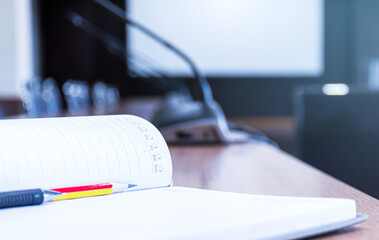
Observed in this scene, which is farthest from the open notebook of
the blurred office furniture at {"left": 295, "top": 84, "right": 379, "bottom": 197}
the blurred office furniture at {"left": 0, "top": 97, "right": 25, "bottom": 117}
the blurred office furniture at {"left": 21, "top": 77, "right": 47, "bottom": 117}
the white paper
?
the blurred office furniture at {"left": 0, "top": 97, "right": 25, "bottom": 117}

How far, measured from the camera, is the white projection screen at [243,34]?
634 centimetres

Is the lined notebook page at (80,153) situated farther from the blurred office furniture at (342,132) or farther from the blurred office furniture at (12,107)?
the blurred office furniture at (12,107)

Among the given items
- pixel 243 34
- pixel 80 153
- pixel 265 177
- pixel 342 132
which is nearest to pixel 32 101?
pixel 342 132

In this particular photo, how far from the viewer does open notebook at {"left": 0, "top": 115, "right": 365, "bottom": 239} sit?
1.06 feet

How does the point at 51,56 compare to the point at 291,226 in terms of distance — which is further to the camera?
the point at 51,56

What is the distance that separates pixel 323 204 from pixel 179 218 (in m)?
0.10

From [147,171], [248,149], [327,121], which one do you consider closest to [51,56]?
[327,121]

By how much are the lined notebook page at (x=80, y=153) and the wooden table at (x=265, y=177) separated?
0.12 metres

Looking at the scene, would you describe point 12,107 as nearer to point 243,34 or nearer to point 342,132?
point 342,132

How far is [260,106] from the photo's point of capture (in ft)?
21.2

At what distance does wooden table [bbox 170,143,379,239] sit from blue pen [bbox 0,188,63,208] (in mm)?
208

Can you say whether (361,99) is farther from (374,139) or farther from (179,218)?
(179,218)

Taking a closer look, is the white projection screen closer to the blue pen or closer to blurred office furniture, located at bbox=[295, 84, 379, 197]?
blurred office furniture, located at bbox=[295, 84, 379, 197]

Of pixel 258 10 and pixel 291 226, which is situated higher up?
pixel 258 10
